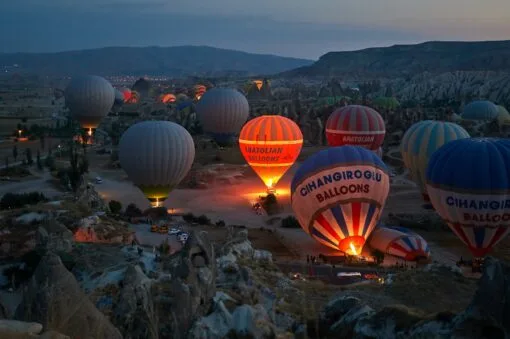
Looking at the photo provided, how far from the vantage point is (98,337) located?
6.28m

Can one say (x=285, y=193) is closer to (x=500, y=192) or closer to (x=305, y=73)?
(x=500, y=192)

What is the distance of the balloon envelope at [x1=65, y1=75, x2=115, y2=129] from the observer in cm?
4962

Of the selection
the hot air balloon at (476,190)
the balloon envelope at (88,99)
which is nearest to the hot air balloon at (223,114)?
the balloon envelope at (88,99)

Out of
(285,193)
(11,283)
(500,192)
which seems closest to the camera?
(11,283)

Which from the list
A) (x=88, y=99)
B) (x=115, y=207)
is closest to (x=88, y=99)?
(x=88, y=99)

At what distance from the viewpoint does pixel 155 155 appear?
79.9 feet

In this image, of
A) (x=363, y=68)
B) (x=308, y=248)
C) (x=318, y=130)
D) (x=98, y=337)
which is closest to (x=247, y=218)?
(x=308, y=248)

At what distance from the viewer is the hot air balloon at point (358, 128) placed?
32.3 metres

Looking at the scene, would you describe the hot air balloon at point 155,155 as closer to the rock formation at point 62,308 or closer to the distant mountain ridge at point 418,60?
the rock formation at point 62,308

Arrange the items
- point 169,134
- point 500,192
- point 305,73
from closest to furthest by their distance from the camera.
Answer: point 500,192, point 169,134, point 305,73

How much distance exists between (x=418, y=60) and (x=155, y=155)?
514ft

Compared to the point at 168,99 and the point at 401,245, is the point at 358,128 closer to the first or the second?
the point at 401,245

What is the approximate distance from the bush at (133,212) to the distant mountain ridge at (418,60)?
118m

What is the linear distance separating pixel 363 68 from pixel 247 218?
162956 mm
